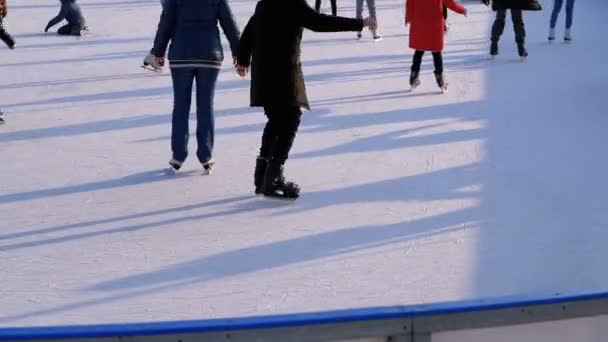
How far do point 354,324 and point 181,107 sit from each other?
391 cm

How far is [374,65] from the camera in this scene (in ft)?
35.3

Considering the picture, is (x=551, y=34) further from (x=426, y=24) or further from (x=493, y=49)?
(x=426, y=24)

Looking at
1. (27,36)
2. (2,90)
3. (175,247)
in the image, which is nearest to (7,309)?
(175,247)

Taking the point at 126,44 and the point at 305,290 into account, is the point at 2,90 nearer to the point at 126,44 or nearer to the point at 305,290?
the point at 126,44

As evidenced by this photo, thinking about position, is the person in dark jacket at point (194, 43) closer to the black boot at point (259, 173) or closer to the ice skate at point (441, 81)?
the black boot at point (259, 173)

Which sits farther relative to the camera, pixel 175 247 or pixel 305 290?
pixel 175 247

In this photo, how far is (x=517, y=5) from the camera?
10.5 m

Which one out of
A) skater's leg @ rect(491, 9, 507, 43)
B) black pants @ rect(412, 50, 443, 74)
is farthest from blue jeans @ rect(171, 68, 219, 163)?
skater's leg @ rect(491, 9, 507, 43)

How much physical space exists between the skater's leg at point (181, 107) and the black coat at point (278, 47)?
0.52 m

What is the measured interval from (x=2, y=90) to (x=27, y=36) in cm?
325

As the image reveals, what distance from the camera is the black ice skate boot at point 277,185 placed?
20.0 ft

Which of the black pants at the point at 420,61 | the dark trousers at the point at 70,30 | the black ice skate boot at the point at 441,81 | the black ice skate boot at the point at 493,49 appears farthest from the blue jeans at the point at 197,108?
the dark trousers at the point at 70,30

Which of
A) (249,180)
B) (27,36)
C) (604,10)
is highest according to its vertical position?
A: (249,180)

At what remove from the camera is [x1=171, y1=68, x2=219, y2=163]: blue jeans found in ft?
20.8
